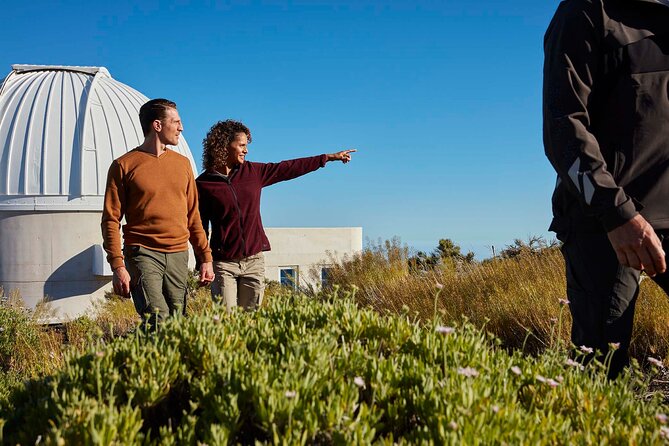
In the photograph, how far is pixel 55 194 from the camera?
17531 millimetres

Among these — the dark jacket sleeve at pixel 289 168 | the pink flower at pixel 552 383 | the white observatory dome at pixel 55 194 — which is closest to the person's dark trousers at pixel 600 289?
the pink flower at pixel 552 383

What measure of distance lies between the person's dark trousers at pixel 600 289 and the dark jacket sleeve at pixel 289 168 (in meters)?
3.48

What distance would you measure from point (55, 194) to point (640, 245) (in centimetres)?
1771

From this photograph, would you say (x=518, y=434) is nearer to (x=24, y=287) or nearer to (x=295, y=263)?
(x=24, y=287)

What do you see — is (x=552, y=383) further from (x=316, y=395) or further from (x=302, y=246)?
(x=302, y=246)

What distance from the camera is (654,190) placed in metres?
2.47

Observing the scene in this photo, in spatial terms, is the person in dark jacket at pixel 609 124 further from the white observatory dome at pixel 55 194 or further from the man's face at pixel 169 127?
the white observatory dome at pixel 55 194

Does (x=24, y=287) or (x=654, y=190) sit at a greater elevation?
(x=654, y=190)

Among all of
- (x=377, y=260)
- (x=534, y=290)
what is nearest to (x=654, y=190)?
(x=534, y=290)

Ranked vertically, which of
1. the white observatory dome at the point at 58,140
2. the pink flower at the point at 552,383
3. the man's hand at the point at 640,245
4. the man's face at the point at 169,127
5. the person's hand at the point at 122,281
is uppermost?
the white observatory dome at the point at 58,140

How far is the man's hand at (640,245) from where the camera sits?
2223 mm

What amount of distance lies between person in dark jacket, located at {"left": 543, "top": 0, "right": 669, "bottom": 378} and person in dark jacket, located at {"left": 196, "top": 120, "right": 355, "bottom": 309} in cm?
315

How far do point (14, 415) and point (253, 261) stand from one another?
3096mm

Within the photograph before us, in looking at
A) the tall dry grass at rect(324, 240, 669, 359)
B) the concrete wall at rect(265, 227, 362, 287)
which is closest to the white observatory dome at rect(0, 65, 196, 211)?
the concrete wall at rect(265, 227, 362, 287)
